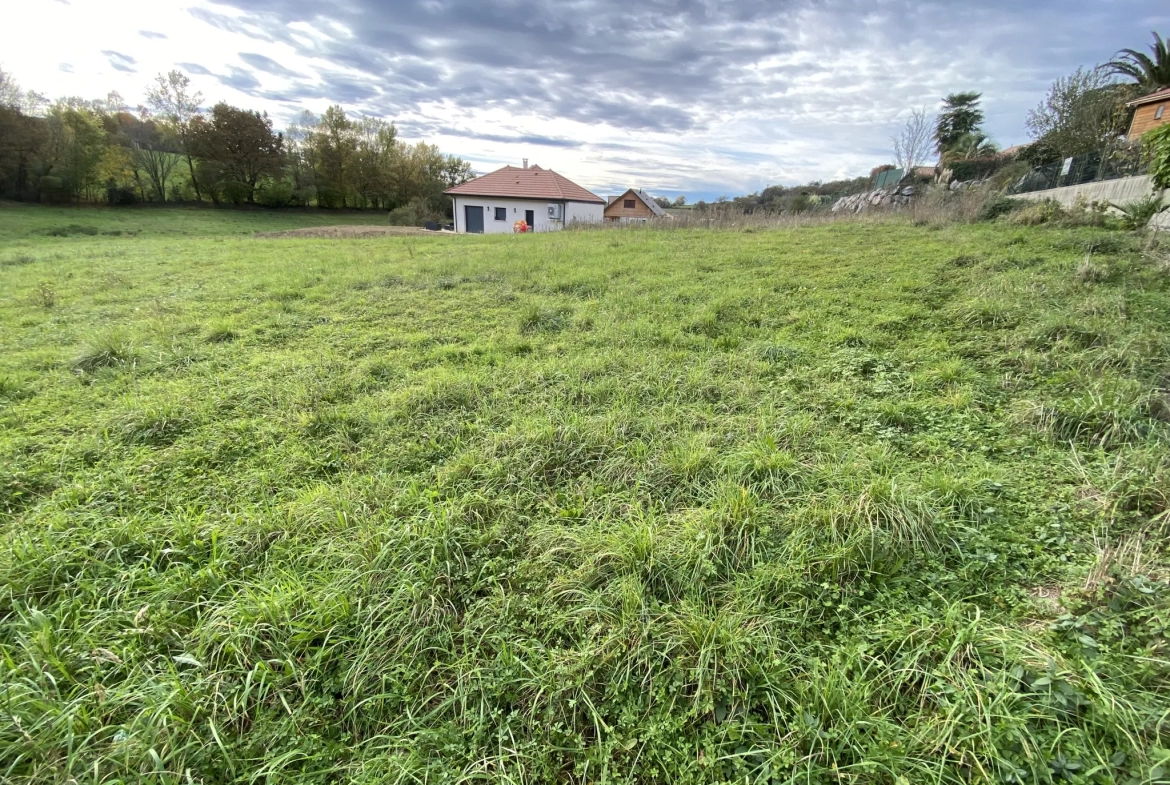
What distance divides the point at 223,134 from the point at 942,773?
44483 millimetres

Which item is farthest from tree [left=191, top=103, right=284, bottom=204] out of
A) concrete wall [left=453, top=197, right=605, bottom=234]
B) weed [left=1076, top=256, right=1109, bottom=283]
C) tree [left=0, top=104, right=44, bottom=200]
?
weed [left=1076, top=256, right=1109, bottom=283]

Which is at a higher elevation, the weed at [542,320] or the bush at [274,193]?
the bush at [274,193]

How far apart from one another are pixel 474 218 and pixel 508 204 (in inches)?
92.9

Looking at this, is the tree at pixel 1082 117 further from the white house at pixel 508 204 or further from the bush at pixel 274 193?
the bush at pixel 274 193

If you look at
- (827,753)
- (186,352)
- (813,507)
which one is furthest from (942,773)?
(186,352)

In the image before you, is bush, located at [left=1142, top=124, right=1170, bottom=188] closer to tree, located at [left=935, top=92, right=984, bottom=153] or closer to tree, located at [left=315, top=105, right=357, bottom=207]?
tree, located at [left=935, top=92, right=984, bottom=153]

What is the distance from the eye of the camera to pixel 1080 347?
3.71 metres

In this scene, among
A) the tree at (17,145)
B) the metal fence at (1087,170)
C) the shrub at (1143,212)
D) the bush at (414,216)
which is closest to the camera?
the shrub at (1143,212)

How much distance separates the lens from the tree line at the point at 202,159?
25297mm

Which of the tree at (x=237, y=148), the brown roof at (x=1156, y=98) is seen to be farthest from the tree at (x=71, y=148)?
the brown roof at (x=1156, y=98)

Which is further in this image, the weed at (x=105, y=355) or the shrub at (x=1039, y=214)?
the shrub at (x=1039, y=214)

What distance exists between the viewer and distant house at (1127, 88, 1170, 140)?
14.2 meters

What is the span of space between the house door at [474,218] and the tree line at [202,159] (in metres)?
3.64

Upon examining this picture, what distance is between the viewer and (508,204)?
2917 centimetres
